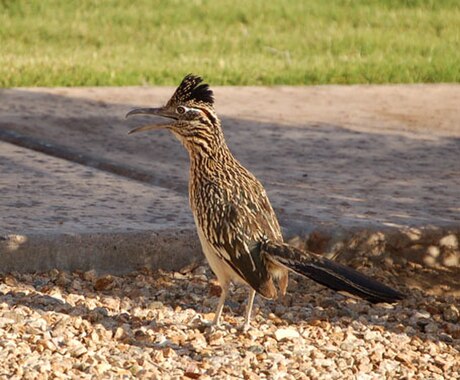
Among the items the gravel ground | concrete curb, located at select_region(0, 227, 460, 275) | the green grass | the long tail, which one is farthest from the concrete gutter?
the long tail

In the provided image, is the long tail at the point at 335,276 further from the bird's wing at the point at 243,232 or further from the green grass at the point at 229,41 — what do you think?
the green grass at the point at 229,41

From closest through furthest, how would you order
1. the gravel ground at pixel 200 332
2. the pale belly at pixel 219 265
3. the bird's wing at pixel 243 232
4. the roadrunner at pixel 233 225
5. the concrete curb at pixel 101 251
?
the gravel ground at pixel 200 332
the roadrunner at pixel 233 225
the bird's wing at pixel 243 232
the pale belly at pixel 219 265
the concrete curb at pixel 101 251

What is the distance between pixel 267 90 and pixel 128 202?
380 centimetres

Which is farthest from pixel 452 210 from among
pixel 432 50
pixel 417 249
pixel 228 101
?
pixel 432 50

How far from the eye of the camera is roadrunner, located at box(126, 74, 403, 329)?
601 centimetres

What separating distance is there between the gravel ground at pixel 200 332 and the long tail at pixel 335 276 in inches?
16.0

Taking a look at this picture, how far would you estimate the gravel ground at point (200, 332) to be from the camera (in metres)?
5.90

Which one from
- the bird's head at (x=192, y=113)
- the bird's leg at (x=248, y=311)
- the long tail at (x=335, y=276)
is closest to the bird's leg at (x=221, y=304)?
the bird's leg at (x=248, y=311)

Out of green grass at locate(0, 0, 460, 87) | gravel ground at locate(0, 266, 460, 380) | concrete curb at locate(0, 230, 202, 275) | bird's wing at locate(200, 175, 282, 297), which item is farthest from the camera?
green grass at locate(0, 0, 460, 87)

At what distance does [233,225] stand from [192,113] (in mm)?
642

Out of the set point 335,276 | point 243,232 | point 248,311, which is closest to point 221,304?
point 248,311

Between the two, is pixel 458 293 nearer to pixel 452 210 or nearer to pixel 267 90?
pixel 452 210

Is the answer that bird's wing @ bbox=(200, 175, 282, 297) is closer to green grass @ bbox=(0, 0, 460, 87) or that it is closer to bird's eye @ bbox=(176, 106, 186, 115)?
bird's eye @ bbox=(176, 106, 186, 115)

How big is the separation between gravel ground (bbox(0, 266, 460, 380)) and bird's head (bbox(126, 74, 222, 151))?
909 mm
